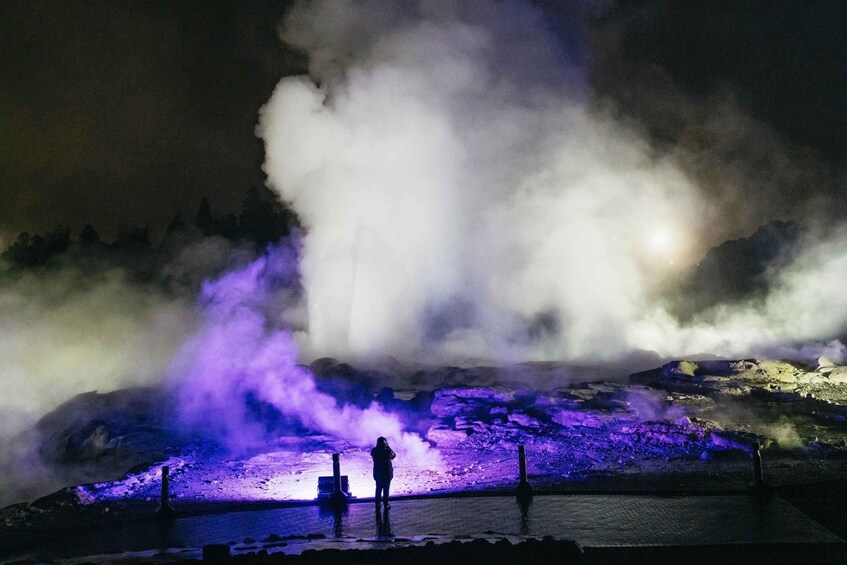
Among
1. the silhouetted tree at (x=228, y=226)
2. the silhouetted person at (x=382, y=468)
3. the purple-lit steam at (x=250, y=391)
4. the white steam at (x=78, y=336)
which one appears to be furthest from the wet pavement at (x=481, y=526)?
the silhouetted tree at (x=228, y=226)

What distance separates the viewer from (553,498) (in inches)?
419

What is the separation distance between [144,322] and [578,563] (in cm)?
2514

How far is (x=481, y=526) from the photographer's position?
920 cm

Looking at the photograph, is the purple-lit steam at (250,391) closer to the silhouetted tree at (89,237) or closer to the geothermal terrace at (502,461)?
the geothermal terrace at (502,461)

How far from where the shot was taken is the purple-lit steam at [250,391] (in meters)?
17.8

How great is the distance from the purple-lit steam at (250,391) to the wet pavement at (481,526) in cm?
453

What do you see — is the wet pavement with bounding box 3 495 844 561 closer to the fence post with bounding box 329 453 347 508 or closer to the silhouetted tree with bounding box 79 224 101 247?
the fence post with bounding box 329 453 347 508

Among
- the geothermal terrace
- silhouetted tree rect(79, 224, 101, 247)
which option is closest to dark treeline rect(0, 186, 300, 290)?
silhouetted tree rect(79, 224, 101, 247)

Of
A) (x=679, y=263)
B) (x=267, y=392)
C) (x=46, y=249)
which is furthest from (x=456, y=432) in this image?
(x=46, y=249)

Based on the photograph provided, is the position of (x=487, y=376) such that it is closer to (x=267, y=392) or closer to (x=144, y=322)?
(x=267, y=392)

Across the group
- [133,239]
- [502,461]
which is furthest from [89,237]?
[502,461]

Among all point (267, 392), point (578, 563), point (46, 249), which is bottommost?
point (578, 563)

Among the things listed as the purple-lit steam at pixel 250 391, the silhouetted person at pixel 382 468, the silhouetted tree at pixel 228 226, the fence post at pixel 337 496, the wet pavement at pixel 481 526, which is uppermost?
the silhouetted tree at pixel 228 226

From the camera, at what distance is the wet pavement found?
8.40 m
